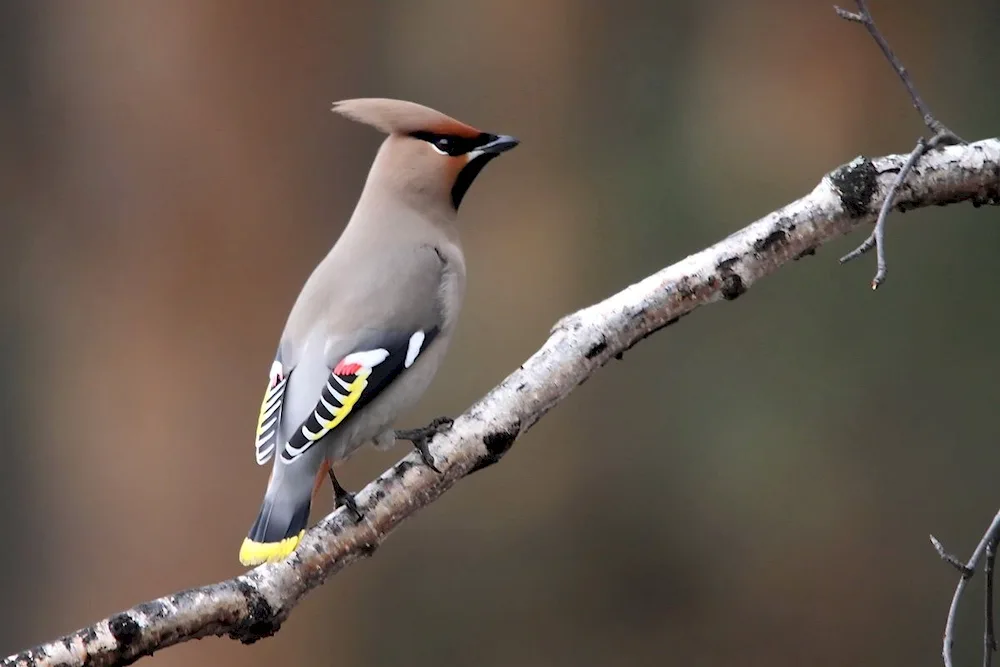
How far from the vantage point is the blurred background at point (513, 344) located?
465 cm

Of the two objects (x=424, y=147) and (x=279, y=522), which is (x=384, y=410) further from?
(x=424, y=147)

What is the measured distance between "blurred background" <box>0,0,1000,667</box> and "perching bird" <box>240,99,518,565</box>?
74.4 inches

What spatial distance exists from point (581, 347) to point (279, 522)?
0.62 m

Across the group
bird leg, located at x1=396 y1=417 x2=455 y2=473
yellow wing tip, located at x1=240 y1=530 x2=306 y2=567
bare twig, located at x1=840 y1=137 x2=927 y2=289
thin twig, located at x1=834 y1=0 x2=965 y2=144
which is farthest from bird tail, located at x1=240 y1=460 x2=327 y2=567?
thin twig, located at x1=834 y1=0 x2=965 y2=144

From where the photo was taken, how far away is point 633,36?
487 centimetres

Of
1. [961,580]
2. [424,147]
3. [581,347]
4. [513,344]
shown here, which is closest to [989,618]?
[961,580]

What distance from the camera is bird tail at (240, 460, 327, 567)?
2131mm

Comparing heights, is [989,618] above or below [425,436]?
below

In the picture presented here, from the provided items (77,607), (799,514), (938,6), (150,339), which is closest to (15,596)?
(77,607)

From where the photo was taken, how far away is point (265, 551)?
7.00 ft

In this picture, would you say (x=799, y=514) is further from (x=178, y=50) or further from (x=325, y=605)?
(x=178, y=50)

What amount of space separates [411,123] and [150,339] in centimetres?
236

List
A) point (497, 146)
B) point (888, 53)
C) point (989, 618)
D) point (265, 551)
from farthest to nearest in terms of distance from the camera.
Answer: point (497, 146) → point (888, 53) → point (265, 551) → point (989, 618)

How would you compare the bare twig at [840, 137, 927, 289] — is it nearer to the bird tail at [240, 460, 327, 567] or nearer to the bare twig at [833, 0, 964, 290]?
the bare twig at [833, 0, 964, 290]
